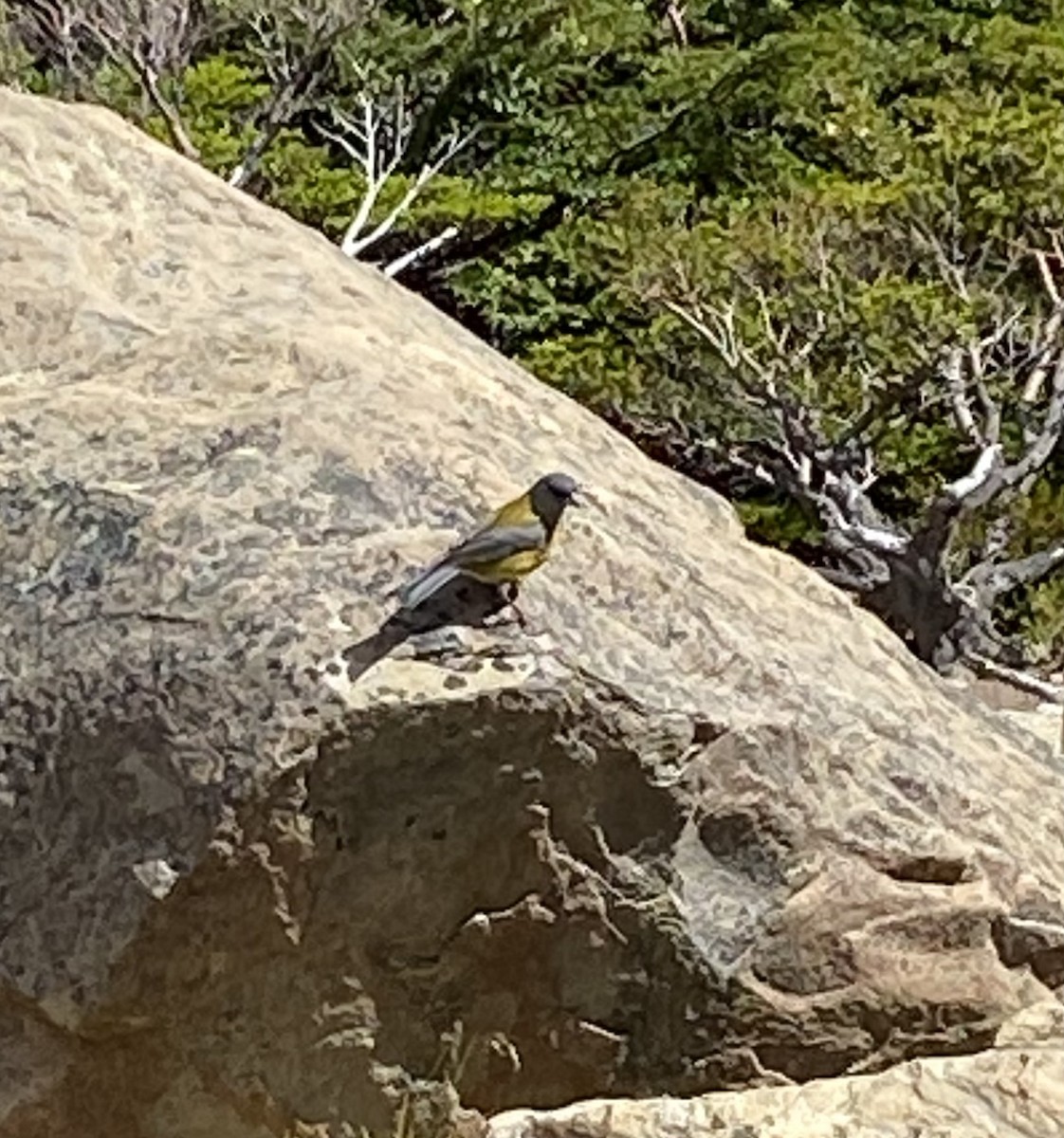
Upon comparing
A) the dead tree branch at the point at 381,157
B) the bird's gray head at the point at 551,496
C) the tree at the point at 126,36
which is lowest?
the tree at the point at 126,36

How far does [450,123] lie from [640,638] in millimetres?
13662

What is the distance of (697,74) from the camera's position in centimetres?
A: 1691

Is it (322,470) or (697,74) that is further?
(697,74)

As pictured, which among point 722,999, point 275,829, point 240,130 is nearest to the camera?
point 275,829

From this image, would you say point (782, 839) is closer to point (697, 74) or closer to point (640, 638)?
point (640, 638)

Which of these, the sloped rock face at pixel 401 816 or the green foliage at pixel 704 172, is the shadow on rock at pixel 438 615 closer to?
the sloped rock face at pixel 401 816

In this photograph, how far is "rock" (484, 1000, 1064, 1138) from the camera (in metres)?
3.60

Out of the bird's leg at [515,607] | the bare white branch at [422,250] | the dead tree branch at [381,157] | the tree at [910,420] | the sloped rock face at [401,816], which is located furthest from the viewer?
the bare white branch at [422,250]

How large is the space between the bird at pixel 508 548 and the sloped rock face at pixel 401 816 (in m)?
0.06

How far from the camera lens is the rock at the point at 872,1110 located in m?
3.60

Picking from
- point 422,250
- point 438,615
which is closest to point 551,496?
point 438,615

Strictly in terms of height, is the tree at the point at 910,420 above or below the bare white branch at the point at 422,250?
above

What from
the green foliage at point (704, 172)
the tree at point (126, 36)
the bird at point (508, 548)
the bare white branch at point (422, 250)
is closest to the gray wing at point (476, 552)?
the bird at point (508, 548)

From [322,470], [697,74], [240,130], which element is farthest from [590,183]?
[322,470]
